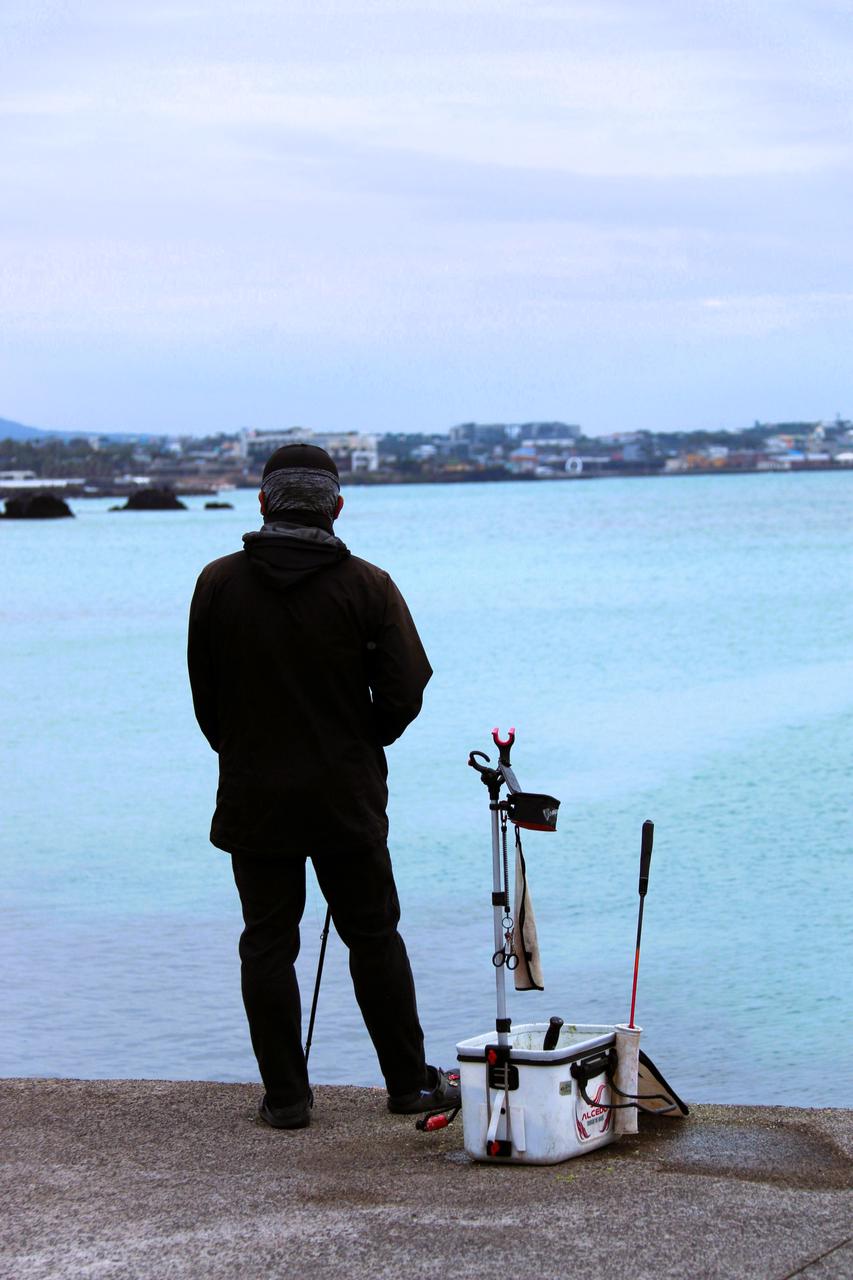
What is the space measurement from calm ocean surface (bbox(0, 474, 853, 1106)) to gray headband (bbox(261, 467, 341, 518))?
12.3 ft

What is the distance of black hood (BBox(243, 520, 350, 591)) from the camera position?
14.9 feet

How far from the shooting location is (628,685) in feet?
85.1

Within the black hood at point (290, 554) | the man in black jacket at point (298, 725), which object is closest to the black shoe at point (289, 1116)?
the man in black jacket at point (298, 725)

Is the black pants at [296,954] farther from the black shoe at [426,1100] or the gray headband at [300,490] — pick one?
the gray headband at [300,490]

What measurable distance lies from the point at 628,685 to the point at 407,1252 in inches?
887

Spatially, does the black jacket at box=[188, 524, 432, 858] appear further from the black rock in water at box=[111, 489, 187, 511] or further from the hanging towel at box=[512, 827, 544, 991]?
the black rock in water at box=[111, 489, 187, 511]

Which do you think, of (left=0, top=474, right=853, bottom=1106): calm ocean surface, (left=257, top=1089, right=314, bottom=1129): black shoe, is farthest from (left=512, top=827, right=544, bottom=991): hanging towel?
(left=0, top=474, right=853, bottom=1106): calm ocean surface

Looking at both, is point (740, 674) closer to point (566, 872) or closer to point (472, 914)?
point (566, 872)

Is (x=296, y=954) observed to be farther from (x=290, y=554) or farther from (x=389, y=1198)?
(x=290, y=554)

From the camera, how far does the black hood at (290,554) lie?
14.9ft

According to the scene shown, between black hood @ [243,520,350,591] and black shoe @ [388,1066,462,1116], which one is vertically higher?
black hood @ [243,520,350,591]

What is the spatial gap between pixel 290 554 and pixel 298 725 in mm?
437

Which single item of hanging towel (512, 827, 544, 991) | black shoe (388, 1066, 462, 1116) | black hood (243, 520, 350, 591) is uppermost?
black hood (243, 520, 350, 591)

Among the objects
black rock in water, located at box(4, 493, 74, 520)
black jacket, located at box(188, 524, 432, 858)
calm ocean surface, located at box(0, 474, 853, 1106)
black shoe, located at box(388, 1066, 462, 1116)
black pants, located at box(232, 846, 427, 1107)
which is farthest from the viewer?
black rock in water, located at box(4, 493, 74, 520)
